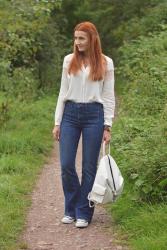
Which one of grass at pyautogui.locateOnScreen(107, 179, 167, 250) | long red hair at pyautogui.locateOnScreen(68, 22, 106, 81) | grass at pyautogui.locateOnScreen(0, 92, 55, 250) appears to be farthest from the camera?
grass at pyautogui.locateOnScreen(0, 92, 55, 250)

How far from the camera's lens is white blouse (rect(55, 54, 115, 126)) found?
19.4 ft

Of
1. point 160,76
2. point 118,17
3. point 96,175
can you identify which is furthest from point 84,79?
point 118,17

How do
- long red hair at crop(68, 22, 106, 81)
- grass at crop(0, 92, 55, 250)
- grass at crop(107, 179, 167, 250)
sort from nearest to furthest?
grass at crop(107, 179, 167, 250), long red hair at crop(68, 22, 106, 81), grass at crop(0, 92, 55, 250)

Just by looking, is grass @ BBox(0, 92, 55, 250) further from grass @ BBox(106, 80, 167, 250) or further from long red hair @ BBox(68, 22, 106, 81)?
long red hair @ BBox(68, 22, 106, 81)

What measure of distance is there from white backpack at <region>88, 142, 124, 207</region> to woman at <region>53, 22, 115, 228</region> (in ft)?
0.53

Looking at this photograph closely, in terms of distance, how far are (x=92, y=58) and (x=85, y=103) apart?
1.51ft

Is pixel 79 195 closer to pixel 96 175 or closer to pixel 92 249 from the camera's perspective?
pixel 96 175

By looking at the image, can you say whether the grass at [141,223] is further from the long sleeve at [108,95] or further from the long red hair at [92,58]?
the long red hair at [92,58]

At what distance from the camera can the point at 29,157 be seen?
9.77 metres

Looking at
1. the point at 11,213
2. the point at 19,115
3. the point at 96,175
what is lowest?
the point at 19,115

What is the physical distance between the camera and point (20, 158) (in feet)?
31.2

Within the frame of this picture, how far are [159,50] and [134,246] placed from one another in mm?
8935

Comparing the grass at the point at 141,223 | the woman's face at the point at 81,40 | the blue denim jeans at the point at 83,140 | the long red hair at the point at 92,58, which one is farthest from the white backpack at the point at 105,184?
the woman's face at the point at 81,40

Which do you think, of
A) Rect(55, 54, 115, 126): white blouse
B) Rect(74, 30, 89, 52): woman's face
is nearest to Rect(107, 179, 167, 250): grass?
Rect(55, 54, 115, 126): white blouse
